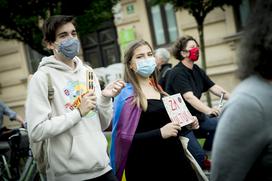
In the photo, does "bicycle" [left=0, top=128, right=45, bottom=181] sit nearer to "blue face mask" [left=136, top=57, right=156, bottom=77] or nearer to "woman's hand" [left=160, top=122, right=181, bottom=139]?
"blue face mask" [left=136, top=57, right=156, bottom=77]

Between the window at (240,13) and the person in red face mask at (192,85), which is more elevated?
the window at (240,13)

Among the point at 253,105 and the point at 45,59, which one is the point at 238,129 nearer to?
the point at 253,105

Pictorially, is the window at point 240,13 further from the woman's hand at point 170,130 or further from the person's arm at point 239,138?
the person's arm at point 239,138

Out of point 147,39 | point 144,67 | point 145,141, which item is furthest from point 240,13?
point 145,141

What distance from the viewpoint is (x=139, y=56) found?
12.9ft

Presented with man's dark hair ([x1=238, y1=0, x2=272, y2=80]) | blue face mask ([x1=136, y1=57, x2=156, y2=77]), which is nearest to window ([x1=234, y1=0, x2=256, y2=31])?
blue face mask ([x1=136, y1=57, x2=156, y2=77])

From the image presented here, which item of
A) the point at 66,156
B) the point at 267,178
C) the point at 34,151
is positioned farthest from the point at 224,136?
the point at 34,151

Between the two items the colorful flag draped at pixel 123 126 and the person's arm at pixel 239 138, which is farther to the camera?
the colorful flag draped at pixel 123 126

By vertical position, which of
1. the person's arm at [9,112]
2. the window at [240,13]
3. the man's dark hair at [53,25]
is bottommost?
the person's arm at [9,112]

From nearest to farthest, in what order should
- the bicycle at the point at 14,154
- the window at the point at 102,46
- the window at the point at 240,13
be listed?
the bicycle at the point at 14,154 < the window at the point at 240,13 < the window at the point at 102,46

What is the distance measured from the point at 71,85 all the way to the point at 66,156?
495 millimetres

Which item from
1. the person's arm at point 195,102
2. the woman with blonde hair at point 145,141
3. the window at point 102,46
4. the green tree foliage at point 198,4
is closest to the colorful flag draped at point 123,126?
the woman with blonde hair at point 145,141

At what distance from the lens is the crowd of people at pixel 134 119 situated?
1.75 metres

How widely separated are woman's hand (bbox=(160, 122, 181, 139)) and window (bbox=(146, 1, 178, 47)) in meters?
9.63
